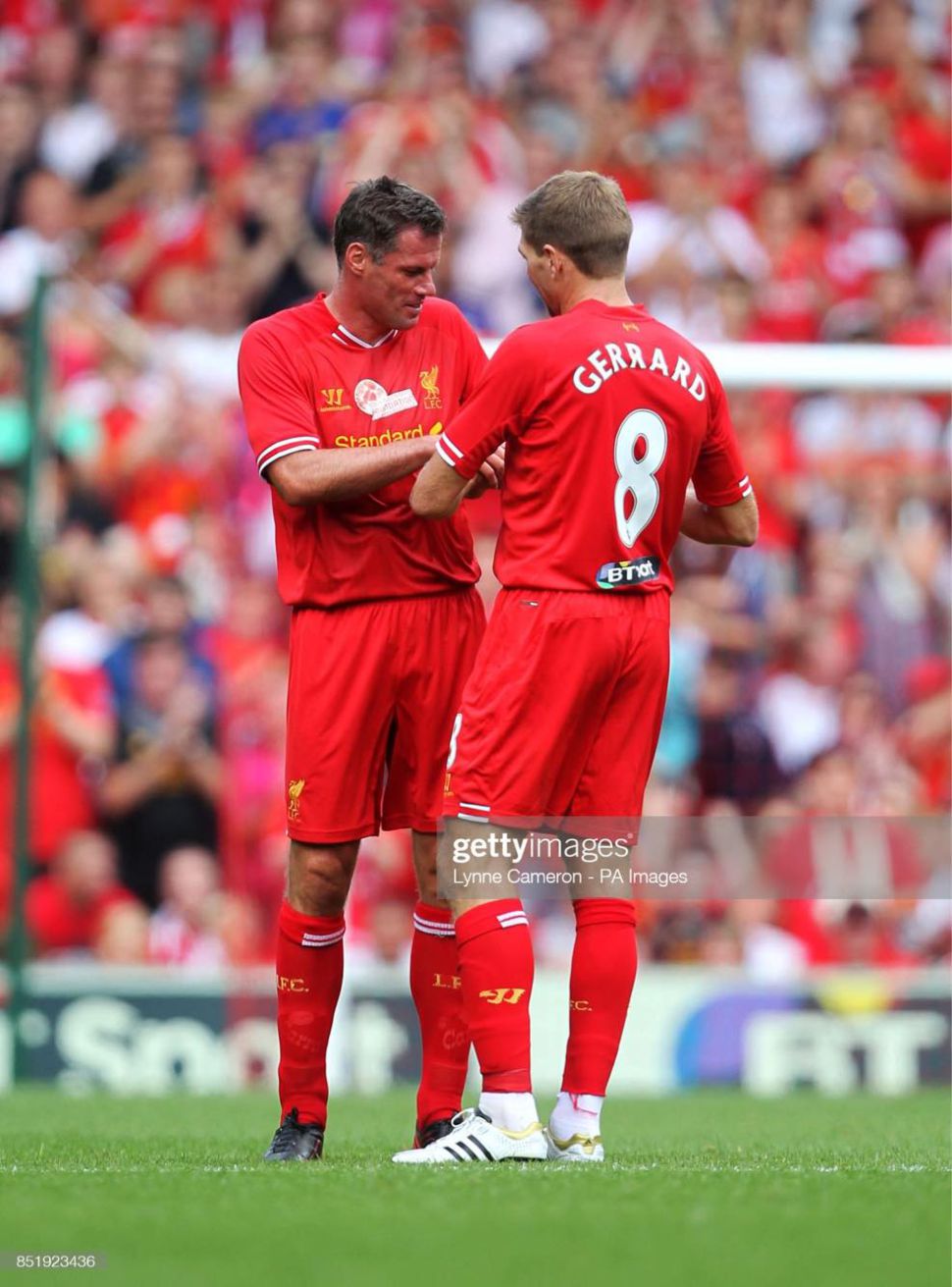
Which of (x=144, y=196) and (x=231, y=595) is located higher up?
(x=144, y=196)

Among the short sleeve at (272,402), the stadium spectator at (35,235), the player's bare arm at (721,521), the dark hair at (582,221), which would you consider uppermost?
the stadium spectator at (35,235)

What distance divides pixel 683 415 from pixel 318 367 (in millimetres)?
992

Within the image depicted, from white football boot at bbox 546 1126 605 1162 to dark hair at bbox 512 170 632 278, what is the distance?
77.8 inches

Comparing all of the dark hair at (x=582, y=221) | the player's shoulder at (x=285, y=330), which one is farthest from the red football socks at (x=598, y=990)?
the player's shoulder at (x=285, y=330)

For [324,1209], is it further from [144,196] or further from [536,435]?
[144,196]

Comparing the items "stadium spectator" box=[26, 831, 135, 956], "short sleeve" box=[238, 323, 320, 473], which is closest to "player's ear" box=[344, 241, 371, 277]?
"short sleeve" box=[238, 323, 320, 473]

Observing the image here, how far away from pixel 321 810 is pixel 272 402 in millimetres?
1011

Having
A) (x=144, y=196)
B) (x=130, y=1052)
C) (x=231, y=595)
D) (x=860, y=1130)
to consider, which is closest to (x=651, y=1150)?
(x=860, y=1130)

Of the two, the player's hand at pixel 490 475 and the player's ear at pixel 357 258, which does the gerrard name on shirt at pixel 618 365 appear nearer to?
the player's hand at pixel 490 475

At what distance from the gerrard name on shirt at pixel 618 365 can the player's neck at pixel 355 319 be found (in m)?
0.81

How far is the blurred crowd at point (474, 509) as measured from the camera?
10469 millimetres

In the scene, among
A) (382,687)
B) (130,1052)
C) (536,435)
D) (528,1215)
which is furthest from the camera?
(130,1052)

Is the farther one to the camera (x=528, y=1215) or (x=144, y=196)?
(x=144, y=196)

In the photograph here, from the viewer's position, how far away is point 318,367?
17.7 feet
